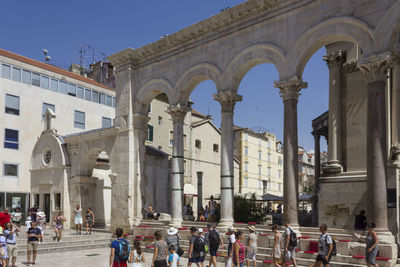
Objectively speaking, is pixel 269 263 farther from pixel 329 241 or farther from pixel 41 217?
pixel 41 217

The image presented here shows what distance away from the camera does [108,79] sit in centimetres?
4441

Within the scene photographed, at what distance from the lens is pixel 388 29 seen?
12.9 m

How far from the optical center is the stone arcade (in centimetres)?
1302

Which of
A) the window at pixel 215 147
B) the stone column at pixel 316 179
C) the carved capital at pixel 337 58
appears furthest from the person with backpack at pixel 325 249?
the window at pixel 215 147

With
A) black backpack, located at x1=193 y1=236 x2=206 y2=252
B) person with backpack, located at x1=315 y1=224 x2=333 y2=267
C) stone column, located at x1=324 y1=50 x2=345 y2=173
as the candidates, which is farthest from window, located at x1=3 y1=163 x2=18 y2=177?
person with backpack, located at x1=315 y1=224 x2=333 y2=267

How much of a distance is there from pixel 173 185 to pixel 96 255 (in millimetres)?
4334

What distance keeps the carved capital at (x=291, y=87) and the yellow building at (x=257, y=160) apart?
41.3 meters

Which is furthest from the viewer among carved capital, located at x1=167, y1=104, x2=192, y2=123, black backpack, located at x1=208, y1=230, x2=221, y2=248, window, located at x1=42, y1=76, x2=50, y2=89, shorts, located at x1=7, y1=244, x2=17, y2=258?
window, located at x1=42, y1=76, x2=50, y2=89

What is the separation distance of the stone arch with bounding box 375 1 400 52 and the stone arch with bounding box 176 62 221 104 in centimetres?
668

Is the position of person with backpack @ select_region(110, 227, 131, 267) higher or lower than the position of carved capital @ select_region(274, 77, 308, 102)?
lower

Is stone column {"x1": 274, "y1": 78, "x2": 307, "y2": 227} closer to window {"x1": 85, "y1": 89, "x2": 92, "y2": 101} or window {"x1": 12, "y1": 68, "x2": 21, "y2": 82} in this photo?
window {"x1": 12, "y1": 68, "x2": 21, "y2": 82}

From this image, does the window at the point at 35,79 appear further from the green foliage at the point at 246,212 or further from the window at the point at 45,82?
the green foliage at the point at 246,212

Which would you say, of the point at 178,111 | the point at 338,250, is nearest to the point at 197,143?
the point at 178,111

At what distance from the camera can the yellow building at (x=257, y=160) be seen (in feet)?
187
